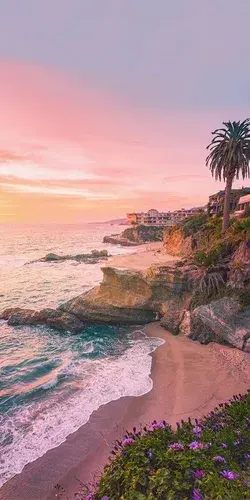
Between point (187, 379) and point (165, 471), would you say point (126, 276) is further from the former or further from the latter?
point (165, 471)

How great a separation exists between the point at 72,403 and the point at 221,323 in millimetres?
11504

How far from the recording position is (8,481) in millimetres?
11125

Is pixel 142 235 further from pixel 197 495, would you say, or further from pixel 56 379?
pixel 197 495

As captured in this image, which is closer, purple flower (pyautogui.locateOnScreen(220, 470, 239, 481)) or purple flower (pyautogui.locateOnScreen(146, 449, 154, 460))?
purple flower (pyautogui.locateOnScreen(220, 470, 239, 481))

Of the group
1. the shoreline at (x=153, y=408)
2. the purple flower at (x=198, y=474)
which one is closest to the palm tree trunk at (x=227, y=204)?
the shoreline at (x=153, y=408)

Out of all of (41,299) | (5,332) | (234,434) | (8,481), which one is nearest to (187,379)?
(234,434)

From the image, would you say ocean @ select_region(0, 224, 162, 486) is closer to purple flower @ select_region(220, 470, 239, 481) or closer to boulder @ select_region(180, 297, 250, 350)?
boulder @ select_region(180, 297, 250, 350)

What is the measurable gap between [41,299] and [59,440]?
26.7m

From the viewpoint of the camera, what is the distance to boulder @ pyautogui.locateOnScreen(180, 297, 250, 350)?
19.9m

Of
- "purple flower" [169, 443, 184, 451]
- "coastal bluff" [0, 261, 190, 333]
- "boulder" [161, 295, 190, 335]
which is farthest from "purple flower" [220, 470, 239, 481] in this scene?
"coastal bluff" [0, 261, 190, 333]

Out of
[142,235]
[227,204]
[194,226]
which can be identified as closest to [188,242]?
[194,226]

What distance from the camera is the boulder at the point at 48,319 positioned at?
27203 millimetres

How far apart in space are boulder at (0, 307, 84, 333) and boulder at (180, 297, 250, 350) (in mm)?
10864

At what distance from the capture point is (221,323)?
20656 mm
